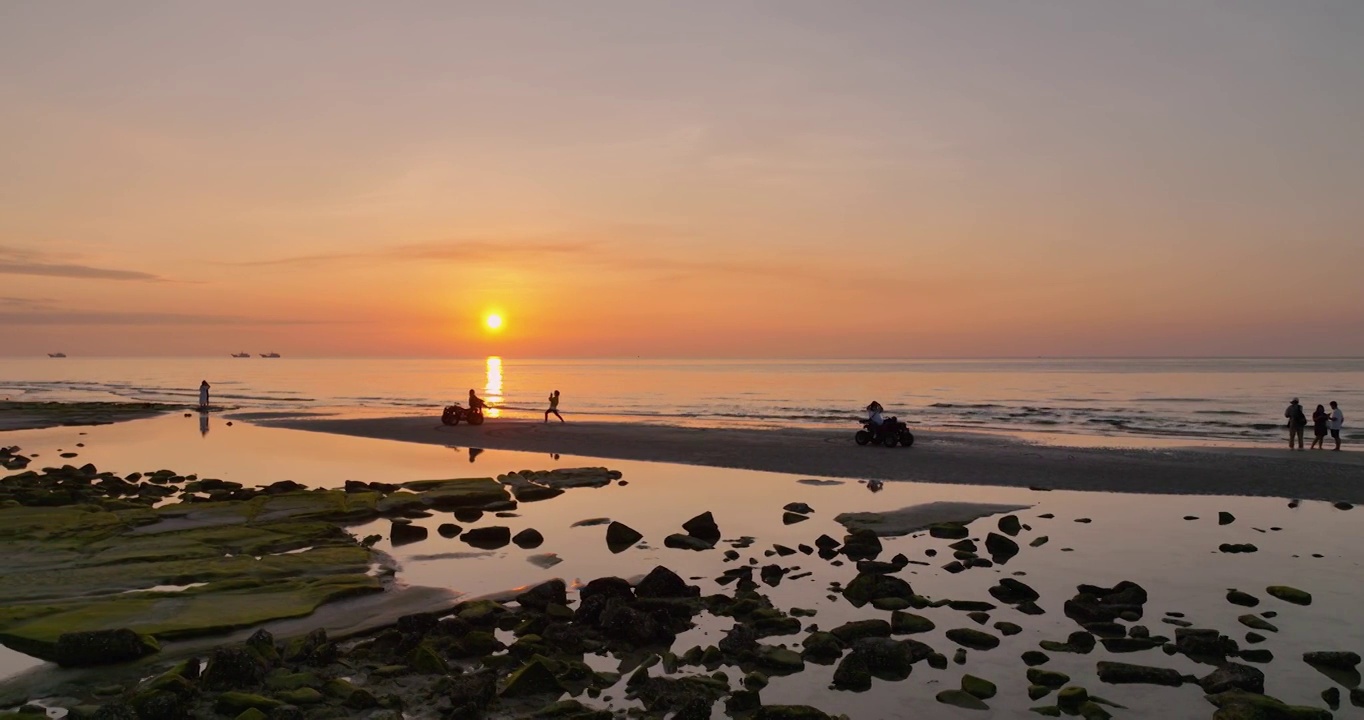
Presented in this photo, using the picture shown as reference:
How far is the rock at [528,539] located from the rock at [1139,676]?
12.3 metres

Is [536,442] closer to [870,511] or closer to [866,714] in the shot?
[870,511]

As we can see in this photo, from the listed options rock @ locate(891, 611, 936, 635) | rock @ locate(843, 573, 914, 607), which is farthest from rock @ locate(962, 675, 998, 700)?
rock @ locate(843, 573, 914, 607)

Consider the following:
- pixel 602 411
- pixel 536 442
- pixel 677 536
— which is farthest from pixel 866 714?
pixel 602 411

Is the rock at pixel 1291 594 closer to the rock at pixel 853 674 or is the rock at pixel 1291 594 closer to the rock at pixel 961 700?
the rock at pixel 961 700

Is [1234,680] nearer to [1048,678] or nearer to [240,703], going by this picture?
[1048,678]

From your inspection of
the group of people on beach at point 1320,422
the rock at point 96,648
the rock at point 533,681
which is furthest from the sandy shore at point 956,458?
the rock at point 96,648

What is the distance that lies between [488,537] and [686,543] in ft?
15.9

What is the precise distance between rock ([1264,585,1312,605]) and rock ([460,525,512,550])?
15.3m

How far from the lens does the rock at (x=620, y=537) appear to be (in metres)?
19.7

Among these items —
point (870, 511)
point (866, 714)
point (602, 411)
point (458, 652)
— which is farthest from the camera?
point (602, 411)

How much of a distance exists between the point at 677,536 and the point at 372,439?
1269 inches

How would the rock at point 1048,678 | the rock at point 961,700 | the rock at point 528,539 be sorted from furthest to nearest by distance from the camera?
1. the rock at point 528,539
2. the rock at point 1048,678
3. the rock at point 961,700

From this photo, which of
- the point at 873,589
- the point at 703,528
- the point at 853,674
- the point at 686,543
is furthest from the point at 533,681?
the point at 703,528

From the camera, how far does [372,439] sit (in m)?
47.6
